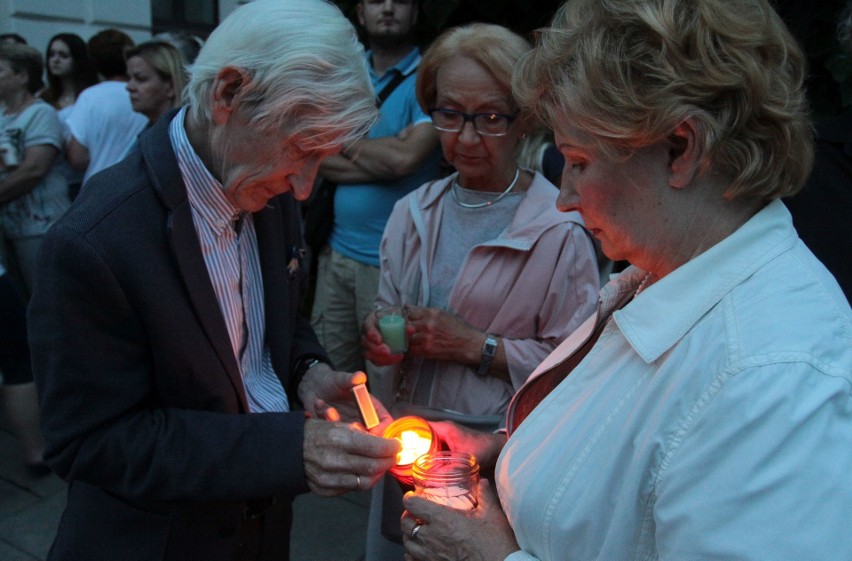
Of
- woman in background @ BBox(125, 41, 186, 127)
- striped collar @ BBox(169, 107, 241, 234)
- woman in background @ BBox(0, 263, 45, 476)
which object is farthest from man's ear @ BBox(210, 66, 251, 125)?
woman in background @ BBox(125, 41, 186, 127)

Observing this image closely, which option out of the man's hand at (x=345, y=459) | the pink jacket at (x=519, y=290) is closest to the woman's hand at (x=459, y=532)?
the man's hand at (x=345, y=459)

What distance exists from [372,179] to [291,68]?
6.56 ft

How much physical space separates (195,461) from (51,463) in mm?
323

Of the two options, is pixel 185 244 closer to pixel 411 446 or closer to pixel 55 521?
pixel 411 446

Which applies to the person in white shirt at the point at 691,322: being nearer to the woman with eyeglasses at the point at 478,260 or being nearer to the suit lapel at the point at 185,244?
the suit lapel at the point at 185,244

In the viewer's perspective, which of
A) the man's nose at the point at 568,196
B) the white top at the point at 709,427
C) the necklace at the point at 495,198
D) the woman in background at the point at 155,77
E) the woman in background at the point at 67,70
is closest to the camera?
the white top at the point at 709,427

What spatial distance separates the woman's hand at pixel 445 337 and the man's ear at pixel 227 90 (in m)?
1.01

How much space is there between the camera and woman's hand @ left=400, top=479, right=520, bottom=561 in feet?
4.76

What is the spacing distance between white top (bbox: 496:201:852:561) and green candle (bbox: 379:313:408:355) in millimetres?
1024

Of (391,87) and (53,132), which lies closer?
(391,87)

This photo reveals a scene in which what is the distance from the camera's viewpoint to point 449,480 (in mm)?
1545

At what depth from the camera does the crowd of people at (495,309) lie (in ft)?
3.58

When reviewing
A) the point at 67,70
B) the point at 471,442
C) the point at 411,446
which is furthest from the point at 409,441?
the point at 67,70

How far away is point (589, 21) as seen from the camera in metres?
1.27
